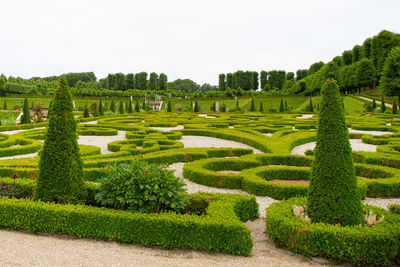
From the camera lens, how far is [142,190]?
16.1 ft

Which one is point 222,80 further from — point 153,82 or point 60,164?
point 60,164

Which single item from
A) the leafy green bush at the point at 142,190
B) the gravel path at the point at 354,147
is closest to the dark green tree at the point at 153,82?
the gravel path at the point at 354,147

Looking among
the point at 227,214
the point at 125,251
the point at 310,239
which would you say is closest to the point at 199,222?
the point at 227,214

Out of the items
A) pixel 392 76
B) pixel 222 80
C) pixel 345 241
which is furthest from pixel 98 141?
pixel 222 80

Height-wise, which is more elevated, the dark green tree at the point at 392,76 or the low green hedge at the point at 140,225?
the dark green tree at the point at 392,76

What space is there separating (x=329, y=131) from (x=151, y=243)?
2994 millimetres

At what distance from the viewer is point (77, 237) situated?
15.6 feet

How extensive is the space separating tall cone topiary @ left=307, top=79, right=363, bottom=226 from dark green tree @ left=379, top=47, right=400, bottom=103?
3453 cm

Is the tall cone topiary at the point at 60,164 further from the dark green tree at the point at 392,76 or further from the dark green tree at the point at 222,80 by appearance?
the dark green tree at the point at 222,80

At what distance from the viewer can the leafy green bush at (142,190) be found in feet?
15.7

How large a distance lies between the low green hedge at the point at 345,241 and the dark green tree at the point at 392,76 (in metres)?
34.9

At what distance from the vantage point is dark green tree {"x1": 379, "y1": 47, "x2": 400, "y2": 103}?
33531mm

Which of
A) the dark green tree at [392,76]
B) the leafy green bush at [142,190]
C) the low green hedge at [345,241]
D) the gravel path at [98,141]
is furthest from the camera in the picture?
the dark green tree at [392,76]

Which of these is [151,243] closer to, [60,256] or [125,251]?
[125,251]
